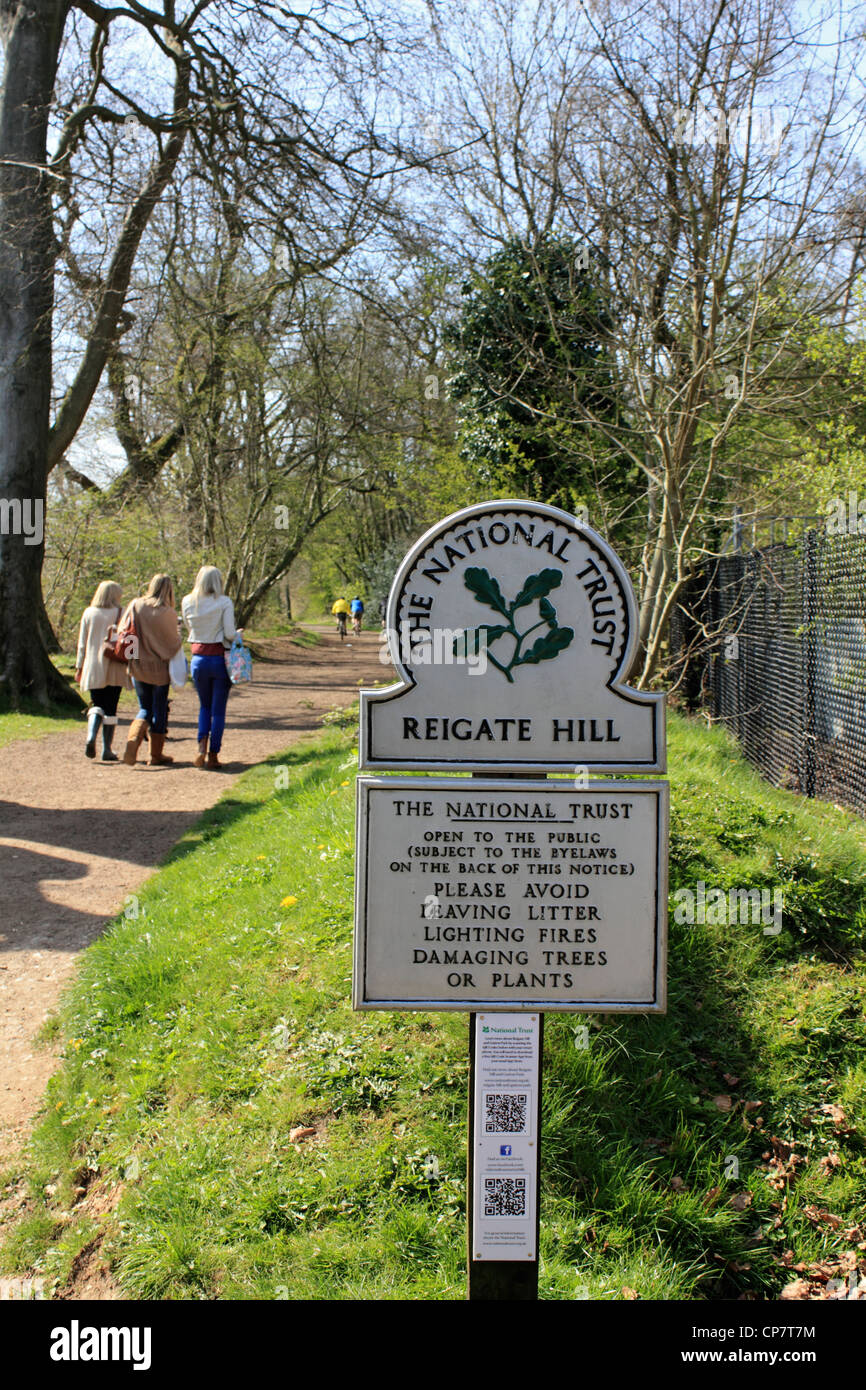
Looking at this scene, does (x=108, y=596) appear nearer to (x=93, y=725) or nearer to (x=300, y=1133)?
(x=93, y=725)

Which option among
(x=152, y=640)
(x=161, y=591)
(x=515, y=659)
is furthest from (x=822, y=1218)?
(x=161, y=591)

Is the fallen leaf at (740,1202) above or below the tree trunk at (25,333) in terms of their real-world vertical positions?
below

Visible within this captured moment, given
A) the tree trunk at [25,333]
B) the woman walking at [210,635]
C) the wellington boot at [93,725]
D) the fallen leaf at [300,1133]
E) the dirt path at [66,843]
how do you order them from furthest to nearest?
the tree trunk at [25,333] < the wellington boot at [93,725] < the woman walking at [210,635] < the dirt path at [66,843] < the fallen leaf at [300,1133]

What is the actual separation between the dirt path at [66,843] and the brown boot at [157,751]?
0.15 meters

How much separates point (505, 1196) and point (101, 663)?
28.3 feet

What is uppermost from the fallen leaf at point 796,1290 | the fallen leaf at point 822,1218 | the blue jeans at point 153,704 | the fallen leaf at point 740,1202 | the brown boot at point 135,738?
the blue jeans at point 153,704

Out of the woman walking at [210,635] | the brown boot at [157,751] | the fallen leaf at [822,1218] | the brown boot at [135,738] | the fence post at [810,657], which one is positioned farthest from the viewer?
the brown boot at [157,751]

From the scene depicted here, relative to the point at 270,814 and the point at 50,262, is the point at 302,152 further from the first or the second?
the point at 270,814

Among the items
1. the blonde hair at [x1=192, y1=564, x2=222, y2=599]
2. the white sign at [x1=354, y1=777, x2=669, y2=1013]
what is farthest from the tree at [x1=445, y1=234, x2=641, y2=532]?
the white sign at [x1=354, y1=777, x2=669, y2=1013]

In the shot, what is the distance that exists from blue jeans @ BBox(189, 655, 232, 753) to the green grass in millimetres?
4776

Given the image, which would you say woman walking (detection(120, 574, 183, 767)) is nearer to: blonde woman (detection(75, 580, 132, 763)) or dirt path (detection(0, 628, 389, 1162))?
blonde woman (detection(75, 580, 132, 763))

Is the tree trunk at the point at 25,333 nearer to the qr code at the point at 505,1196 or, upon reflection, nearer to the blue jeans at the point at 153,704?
the blue jeans at the point at 153,704

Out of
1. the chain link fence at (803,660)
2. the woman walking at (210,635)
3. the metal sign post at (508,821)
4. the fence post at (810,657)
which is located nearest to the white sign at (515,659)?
the metal sign post at (508,821)

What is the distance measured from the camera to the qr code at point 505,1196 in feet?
8.71
